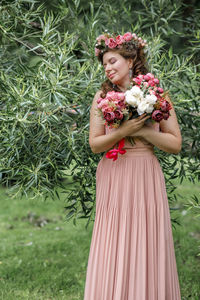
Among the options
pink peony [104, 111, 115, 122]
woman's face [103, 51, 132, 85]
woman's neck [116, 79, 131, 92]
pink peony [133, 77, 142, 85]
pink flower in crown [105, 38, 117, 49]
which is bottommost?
pink peony [104, 111, 115, 122]

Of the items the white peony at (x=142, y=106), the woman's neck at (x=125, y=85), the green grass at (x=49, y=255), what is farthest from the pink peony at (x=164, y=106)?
the green grass at (x=49, y=255)

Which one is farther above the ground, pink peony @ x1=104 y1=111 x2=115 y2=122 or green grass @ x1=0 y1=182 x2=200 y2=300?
pink peony @ x1=104 y1=111 x2=115 y2=122

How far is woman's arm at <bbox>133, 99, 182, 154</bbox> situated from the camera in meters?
2.61

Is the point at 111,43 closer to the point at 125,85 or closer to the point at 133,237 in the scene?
the point at 125,85

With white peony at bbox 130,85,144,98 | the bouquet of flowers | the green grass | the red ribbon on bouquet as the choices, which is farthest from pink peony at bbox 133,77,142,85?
the green grass

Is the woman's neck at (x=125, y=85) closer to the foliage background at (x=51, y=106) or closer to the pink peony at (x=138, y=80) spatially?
the pink peony at (x=138, y=80)

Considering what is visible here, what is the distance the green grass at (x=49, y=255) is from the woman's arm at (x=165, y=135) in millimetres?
874

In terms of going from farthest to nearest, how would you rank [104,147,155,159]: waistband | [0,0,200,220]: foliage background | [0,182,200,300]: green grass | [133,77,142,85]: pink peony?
1. [0,182,200,300]: green grass
2. [0,0,200,220]: foliage background
3. [104,147,155,159]: waistband
4. [133,77,142,85]: pink peony

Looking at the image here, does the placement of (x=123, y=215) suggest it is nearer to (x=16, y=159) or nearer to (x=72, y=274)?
(x=16, y=159)

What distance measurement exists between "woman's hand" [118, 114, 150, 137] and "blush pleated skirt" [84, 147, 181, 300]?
207mm

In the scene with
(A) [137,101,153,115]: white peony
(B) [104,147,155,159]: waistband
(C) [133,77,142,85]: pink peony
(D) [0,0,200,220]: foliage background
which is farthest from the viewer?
(D) [0,0,200,220]: foliage background

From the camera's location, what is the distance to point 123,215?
267 cm

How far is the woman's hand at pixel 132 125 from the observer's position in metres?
2.54

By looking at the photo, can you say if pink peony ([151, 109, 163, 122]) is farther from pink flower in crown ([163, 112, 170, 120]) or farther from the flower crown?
the flower crown
